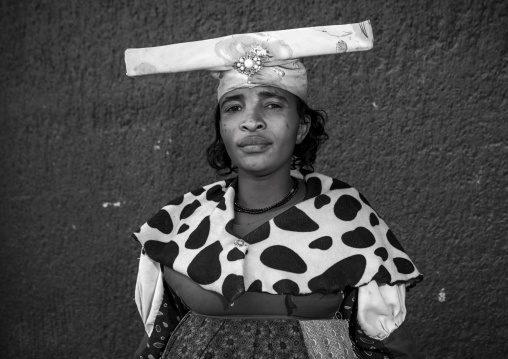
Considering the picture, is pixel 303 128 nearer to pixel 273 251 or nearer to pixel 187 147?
pixel 273 251

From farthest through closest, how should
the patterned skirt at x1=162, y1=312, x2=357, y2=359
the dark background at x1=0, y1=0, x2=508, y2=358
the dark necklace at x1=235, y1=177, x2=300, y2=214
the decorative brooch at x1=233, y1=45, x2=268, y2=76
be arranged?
the dark background at x1=0, y1=0, x2=508, y2=358 → the dark necklace at x1=235, y1=177, x2=300, y2=214 → the decorative brooch at x1=233, y1=45, x2=268, y2=76 → the patterned skirt at x1=162, y1=312, x2=357, y2=359

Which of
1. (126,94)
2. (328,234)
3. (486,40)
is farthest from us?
(126,94)

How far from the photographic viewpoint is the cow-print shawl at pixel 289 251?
5.63 feet

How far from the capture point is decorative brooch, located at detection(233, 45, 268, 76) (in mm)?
1796

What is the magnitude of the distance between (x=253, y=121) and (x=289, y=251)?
410 millimetres

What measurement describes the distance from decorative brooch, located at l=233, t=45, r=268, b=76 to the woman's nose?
120 millimetres

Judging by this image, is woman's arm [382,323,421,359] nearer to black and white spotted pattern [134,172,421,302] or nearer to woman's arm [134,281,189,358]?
black and white spotted pattern [134,172,421,302]

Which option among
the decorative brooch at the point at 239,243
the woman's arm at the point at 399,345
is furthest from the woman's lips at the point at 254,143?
the woman's arm at the point at 399,345

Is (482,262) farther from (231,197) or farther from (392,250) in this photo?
(231,197)

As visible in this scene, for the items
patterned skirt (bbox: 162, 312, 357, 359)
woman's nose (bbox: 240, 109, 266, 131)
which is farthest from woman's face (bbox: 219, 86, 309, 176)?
patterned skirt (bbox: 162, 312, 357, 359)

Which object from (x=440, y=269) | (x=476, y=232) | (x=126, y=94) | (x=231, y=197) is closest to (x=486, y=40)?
(x=476, y=232)

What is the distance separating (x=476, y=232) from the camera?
8.52ft

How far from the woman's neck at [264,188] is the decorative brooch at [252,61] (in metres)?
0.35

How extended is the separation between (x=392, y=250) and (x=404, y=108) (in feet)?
3.21
